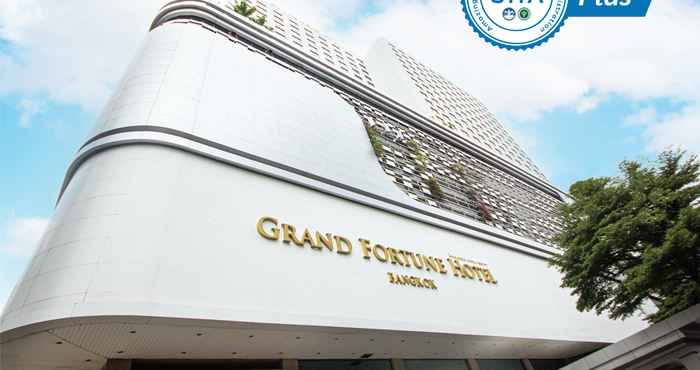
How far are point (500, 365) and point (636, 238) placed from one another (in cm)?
739

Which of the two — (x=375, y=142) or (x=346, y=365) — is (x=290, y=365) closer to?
(x=346, y=365)

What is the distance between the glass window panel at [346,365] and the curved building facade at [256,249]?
0.06 metres

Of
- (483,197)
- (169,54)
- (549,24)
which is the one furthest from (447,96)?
(169,54)

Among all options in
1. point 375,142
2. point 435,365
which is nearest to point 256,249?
point 435,365

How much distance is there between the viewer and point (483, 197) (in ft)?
66.4

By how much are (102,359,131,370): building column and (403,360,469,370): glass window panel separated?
26.0 feet

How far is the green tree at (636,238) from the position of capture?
819 cm

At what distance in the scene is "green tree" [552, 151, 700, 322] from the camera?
Answer: 8.19m

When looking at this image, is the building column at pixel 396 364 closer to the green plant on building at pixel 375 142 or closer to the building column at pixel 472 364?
the building column at pixel 472 364

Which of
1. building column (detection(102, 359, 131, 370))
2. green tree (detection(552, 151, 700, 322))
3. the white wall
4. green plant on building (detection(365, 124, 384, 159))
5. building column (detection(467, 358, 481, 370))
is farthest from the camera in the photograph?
green plant on building (detection(365, 124, 384, 159))

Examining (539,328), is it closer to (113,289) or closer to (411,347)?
(411,347)

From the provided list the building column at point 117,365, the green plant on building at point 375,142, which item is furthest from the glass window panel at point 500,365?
the building column at point 117,365

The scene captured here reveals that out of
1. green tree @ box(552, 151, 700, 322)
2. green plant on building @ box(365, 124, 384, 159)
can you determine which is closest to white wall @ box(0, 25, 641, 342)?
green plant on building @ box(365, 124, 384, 159)

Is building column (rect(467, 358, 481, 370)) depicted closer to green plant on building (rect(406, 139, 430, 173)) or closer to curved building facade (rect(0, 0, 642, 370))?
curved building facade (rect(0, 0, 642, 370))
